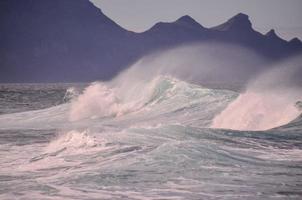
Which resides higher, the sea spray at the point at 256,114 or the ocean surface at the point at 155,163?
the sea spray at the point at 256,114

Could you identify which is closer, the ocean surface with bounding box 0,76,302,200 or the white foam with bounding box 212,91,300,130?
the ocean surface with bounding box 0,76,302,200

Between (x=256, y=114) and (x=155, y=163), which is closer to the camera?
(x=155, y=163)

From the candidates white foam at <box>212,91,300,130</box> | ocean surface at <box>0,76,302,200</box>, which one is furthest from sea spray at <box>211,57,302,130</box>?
ocean surface at <box>0,76,302,200</box>

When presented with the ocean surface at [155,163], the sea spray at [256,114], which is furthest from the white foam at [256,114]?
the ocean surface at [155,163]

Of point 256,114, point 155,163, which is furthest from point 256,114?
point 155,163

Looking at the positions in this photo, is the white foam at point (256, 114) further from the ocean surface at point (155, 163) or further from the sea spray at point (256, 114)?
the ocean surface at point (155, 163)

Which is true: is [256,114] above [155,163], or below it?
above

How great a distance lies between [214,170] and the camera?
611 inches

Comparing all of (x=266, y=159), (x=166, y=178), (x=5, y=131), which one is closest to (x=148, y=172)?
(x=166, y=178)

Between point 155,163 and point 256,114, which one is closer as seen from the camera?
point 155,163

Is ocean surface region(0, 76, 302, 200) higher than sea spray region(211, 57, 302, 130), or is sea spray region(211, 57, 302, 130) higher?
sea spray region(211, 57, 302, 130)

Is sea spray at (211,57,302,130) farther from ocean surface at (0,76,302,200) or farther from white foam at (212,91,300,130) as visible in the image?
ocean surface at (0,76,302,200)

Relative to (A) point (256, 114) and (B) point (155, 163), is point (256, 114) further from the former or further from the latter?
(B) point (155, 163)

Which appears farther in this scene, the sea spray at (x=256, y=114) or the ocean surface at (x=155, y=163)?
the sea spray at (x=256, y=114)
